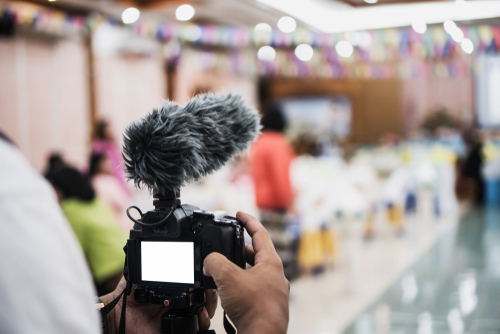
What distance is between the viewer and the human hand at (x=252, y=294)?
2.26ft

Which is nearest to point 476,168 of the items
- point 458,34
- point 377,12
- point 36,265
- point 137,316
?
point 458,34

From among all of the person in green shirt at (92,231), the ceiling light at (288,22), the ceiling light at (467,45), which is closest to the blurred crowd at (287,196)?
the person in green shirt at (92,231)

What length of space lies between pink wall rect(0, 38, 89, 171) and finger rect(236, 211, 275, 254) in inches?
204

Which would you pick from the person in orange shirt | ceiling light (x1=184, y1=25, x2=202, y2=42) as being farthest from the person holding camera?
ceiling light (x1=184, y1=25, x2=202, y2=42)

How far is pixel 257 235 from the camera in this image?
30.9 inches

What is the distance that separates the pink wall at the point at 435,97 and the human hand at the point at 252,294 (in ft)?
40.2

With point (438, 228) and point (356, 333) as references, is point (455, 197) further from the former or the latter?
point (356, 333)

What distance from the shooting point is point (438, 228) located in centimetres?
611

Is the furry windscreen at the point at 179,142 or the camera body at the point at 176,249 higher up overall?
the furry windscreen at the point at 179,142

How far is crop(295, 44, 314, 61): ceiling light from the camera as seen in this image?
22.3ft

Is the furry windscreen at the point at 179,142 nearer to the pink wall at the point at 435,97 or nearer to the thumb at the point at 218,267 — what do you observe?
the thumb at the point at 218,267

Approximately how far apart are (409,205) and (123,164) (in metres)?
6.74

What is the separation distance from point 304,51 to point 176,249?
6.64 metres

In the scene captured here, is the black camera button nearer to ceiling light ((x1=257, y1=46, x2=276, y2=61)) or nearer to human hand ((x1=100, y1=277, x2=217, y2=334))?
human hand ((x1=100, y1=277, x2=217, y2=334))
